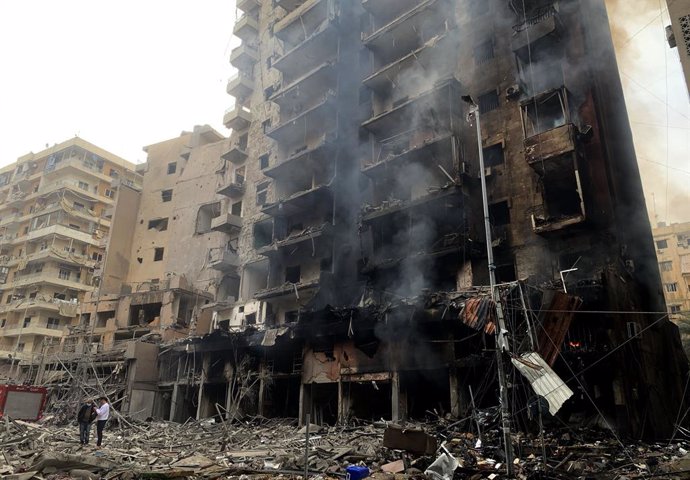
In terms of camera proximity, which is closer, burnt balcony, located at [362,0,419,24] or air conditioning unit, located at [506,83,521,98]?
air conditioning unit, located at [506,83,521,98]

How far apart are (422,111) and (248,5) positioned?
97.1 feet

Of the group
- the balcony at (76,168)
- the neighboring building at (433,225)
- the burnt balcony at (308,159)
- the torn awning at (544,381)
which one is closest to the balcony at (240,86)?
the neighboring building at (433,225)

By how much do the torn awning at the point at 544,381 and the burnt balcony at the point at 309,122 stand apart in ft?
83.1

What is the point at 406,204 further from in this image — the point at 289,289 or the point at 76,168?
the point at 76,168

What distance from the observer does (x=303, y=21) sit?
38.7 metres

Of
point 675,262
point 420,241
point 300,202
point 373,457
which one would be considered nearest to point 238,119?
point 300,202

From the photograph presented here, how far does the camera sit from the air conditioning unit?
23761 mm

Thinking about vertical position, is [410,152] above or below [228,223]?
below

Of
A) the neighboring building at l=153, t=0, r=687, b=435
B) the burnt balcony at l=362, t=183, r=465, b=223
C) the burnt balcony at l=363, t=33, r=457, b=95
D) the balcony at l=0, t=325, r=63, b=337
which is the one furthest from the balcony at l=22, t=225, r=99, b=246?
the burnt balcony at l=362, t=183, r=465, b=223

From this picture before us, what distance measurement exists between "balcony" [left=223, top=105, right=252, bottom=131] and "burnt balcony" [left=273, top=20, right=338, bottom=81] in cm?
576

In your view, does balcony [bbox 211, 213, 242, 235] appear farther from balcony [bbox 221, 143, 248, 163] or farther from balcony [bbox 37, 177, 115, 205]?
balcony [bbox 37, 177, 115, 205]

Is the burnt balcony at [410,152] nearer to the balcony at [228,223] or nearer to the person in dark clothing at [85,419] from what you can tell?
the balcony at [228,223]

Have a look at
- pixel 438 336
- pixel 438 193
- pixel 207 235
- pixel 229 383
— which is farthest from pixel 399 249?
pixel 207 235

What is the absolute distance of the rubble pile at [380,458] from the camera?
36.6 feet
